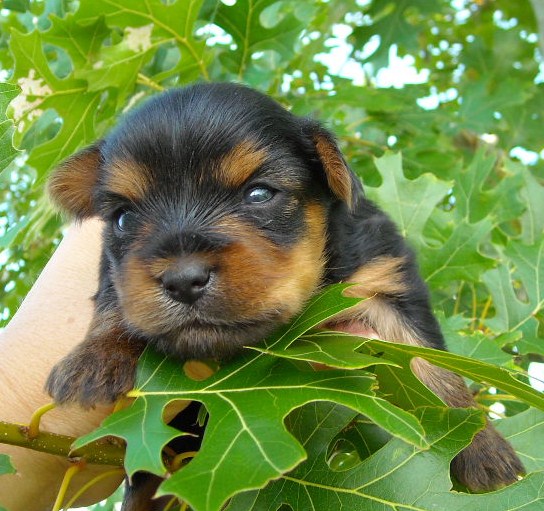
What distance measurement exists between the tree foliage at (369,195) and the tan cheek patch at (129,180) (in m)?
0.44

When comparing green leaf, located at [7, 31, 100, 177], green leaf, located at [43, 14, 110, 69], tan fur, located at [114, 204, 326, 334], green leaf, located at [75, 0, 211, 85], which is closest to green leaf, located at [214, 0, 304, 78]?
green leaf, located at [75, 0, 211, 85]

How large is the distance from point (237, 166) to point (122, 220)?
50cm

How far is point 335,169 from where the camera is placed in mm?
2438

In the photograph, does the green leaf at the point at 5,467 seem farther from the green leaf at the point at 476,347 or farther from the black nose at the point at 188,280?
the green leaf at the point at 476,347

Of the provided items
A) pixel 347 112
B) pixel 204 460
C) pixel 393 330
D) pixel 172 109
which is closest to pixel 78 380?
pixel 204 460

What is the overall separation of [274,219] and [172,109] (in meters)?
0.53

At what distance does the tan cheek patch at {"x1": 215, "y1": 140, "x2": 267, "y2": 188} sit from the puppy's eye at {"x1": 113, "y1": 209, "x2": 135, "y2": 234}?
0.37 metres

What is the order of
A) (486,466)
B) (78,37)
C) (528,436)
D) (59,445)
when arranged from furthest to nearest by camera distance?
(78,37)
(528,436)
(486,466)
(59,445)

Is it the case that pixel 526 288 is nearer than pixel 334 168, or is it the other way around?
pixel 334 168

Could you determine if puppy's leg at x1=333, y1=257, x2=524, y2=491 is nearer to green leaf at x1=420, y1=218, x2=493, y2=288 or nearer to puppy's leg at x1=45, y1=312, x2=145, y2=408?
green leaf at x1=420, y1=218, x2=493, y2=288

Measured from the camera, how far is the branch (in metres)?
1.77

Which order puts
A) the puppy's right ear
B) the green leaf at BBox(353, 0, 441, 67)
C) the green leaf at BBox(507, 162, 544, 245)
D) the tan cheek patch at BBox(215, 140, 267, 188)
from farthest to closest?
1. the green leaf at BBox(353, 0, 441, 67)
2. the green leaf at BBox(507, 162, 544, 245)
3. the puppy's right ear
4. the tan cheek patch at BBox(215, 140, 267, 188)

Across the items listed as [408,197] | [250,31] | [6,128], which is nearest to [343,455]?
[408,197]

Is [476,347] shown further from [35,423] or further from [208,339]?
[35,423]
